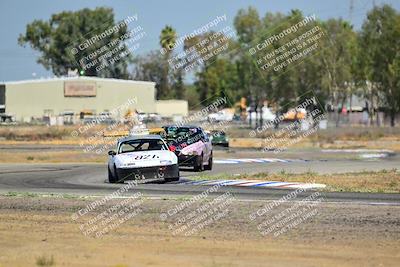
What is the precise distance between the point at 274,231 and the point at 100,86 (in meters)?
85.9

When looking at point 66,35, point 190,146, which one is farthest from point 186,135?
point 66,35

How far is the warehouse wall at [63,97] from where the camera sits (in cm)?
9494

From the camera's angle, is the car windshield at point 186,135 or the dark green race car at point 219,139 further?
the dark green race car at point 219,139

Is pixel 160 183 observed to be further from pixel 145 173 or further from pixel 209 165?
pixel 209 165

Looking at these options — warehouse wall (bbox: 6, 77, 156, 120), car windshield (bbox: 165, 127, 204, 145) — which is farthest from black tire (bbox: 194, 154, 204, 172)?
warehouse wall (bbox: 6, 77, 156, 120)

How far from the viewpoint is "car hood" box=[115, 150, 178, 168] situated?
22328 millimetres

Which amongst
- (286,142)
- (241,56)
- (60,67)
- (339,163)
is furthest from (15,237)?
(60,67)

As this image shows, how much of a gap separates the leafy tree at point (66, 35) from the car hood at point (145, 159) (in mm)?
104326

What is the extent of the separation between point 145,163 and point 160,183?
100 centimetres

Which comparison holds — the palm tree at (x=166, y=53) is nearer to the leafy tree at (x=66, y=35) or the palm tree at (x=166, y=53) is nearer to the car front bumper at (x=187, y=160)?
the leafy tree at (x=66, y=35)

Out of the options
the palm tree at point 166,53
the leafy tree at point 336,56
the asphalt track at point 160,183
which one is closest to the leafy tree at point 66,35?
the palm tree at point 166,53

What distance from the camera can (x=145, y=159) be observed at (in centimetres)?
2236

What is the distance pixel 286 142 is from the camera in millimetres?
52938

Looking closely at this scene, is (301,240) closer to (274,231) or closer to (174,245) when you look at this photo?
(274,231)
